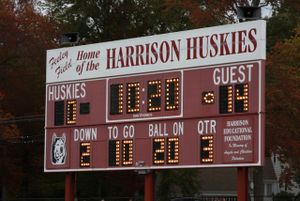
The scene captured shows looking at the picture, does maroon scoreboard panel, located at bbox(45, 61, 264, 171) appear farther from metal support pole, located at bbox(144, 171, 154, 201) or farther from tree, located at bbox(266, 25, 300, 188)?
tree, located at bbox(266, 25, 300, 188)

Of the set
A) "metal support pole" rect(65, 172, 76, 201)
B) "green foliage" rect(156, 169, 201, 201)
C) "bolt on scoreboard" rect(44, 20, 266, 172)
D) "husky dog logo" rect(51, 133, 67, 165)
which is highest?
"bolt on scoreboard" rect(44, 20, 266, 172)

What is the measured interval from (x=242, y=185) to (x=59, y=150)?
242 inches

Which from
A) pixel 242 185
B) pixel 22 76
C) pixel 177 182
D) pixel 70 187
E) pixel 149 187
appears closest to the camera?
pixel 242 185

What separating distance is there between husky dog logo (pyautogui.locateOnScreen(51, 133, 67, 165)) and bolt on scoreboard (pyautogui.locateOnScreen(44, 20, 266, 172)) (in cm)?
3

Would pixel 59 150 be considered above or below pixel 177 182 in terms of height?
above

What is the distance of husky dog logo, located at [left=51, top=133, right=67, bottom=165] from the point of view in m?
23.3

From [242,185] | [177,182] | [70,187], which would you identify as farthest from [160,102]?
[177,182]

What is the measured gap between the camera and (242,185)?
19578 millimetres

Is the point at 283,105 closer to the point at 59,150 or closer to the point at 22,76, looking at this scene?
the point at 59,150

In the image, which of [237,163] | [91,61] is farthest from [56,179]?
[237,163]

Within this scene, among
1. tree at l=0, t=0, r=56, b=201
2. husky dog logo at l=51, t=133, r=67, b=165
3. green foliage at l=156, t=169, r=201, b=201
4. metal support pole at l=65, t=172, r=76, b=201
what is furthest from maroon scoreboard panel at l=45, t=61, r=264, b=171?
green foliage at l=156, t=169, r=201, b=201

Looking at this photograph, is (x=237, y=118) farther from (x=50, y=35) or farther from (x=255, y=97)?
(x=50, y=35)

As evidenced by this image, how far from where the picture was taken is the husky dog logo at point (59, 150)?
23281 millimetres

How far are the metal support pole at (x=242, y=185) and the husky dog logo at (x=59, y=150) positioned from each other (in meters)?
5.72
